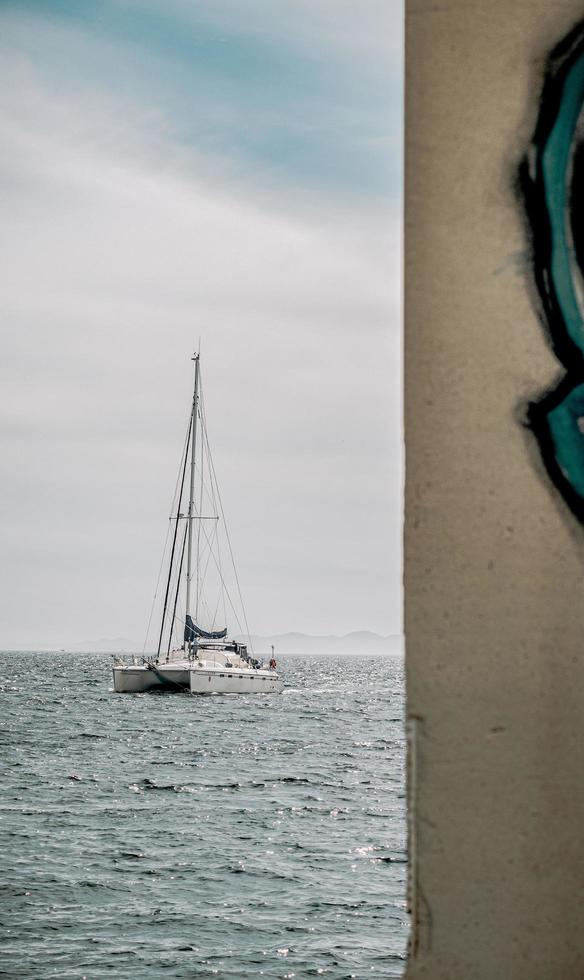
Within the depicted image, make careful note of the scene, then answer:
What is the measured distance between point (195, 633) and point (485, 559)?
48.6 m

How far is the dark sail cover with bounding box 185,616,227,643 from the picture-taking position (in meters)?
49.1

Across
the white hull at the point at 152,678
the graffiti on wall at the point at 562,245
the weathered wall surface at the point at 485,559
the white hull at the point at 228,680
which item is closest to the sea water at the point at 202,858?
the white hull at the point at 228,680

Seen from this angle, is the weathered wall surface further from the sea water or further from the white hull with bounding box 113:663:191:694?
the white hull with bounding box 113:663:191:694

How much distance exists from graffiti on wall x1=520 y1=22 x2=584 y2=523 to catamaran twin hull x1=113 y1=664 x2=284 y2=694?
1841 inches

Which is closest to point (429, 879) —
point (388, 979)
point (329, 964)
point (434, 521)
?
point (434, 521)

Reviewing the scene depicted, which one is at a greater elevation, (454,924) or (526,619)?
(526,619)

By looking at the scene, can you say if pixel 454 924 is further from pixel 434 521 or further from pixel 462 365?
pixel 462 365

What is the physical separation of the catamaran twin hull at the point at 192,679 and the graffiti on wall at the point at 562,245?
46.8m

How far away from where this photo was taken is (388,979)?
11.0m

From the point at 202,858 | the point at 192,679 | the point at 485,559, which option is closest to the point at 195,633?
the point at 192,679

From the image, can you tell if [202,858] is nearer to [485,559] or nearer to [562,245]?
[485,559]

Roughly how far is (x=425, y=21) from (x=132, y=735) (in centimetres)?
4089

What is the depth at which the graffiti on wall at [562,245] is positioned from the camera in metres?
1.75

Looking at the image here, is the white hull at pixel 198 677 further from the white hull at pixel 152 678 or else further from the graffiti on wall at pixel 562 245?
the graffiti on wall at pixel 562 245
